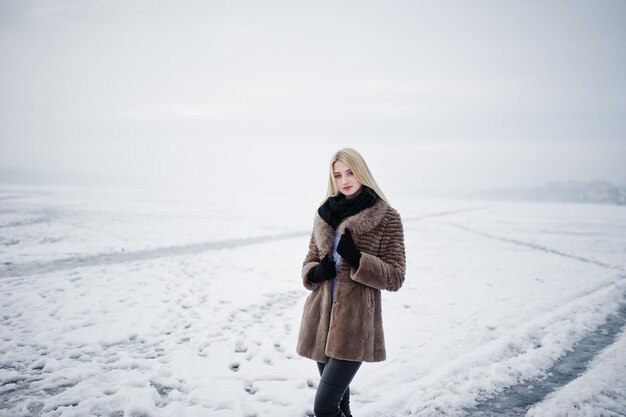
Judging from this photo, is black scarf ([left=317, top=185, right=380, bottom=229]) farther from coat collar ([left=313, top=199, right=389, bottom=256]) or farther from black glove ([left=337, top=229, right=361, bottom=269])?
black glove ([left=337, top=229, right=361, bottom=269])

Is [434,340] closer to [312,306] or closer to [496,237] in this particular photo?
[312,306]

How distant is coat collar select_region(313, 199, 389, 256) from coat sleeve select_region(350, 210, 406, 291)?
11cm

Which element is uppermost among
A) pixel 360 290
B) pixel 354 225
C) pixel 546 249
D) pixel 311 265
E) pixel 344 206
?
pixel 344 206

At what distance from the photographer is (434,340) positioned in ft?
17.9

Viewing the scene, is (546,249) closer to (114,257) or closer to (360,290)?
(360,290)

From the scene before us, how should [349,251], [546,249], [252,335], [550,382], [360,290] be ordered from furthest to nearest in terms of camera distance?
[546,249] < [252,335] < [550,382] < [360,290] < [349,251]

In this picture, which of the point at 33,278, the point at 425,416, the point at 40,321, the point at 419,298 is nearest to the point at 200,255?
the point at 33,278

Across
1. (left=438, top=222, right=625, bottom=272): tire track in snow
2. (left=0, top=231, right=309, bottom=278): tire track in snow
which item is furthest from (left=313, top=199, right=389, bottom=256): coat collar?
(left=438, top=222, right=625, bottom=272): tire track in snow

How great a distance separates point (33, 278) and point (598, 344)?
428 inches

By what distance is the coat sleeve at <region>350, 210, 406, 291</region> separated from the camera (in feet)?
7.23

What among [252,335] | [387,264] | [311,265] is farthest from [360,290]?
[252,335]

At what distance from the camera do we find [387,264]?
7.52 feet

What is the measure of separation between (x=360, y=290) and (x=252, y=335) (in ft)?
12.1

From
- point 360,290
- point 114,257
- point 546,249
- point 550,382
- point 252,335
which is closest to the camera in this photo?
point 360,290
